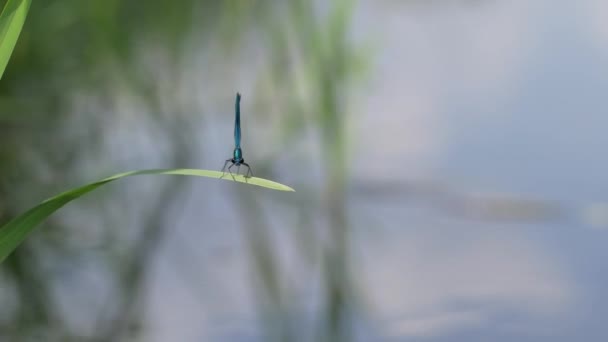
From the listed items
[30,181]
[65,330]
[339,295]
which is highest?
[30,181]

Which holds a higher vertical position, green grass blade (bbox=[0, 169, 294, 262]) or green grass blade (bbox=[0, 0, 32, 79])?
green grass blade (bbox=[0, 0, 32, 79])

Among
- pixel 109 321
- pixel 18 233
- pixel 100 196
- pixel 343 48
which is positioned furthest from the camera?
pixel 100 196

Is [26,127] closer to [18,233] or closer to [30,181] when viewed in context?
[30,181]

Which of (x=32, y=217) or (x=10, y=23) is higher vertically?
(x=10, y=23)

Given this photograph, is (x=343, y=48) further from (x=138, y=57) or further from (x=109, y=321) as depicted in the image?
(x=109, y=321)

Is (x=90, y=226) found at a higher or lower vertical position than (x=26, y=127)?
lower

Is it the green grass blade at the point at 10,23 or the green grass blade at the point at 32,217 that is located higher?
the green grass blade at the point at 10,23

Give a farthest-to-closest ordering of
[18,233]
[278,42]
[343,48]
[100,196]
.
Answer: [100,196]
[278,42]
[343,48]
[18,233]

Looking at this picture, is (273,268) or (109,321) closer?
(273,268)

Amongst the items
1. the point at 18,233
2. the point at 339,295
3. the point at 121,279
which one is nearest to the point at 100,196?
the point at 121,279
